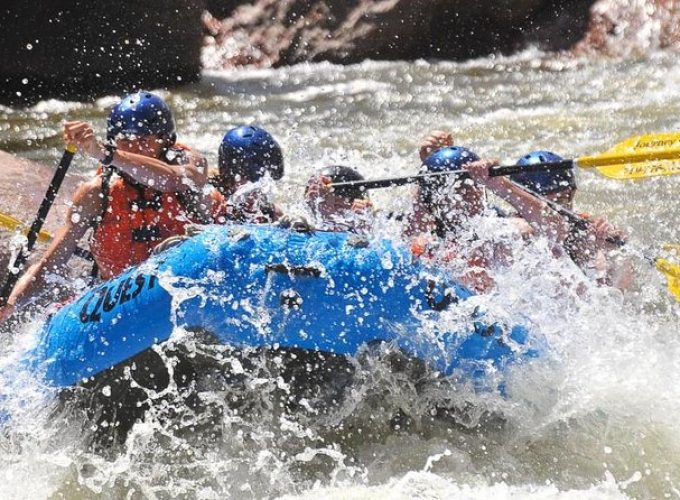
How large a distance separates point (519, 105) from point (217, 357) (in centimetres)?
662

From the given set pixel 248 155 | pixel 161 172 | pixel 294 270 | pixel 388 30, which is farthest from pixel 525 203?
pixel 388 30

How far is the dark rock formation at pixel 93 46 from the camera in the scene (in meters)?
11.0

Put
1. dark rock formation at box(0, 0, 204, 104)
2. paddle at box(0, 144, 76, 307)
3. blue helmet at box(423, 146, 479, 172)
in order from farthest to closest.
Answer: dark rock formation at box(0, 0, 204, 104) → blue helmet at box(423, 146, 479, 172) → paddle at box(0, 144, 76, 307)

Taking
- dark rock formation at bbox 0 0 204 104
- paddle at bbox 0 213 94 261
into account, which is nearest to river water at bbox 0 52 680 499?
paddle at bbox 0 213 94 261

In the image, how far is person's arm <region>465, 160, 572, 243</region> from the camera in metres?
5.00

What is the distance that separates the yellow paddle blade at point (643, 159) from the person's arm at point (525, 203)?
37cm

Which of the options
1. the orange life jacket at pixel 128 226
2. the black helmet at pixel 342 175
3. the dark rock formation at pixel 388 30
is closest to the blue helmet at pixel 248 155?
the black helmet at pixel 342 175

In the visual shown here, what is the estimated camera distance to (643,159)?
15.6 ft

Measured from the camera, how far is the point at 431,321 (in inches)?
164

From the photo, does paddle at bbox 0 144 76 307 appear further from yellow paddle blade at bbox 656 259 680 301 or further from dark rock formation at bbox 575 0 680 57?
dark rock formation at bbox 575 0 680 57

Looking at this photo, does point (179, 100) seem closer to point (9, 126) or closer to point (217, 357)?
point (9, 126)

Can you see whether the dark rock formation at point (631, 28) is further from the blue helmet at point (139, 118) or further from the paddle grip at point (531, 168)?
the blue helmet at point (139, 118)

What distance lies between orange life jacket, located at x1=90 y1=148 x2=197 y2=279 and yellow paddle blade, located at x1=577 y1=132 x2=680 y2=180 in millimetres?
1938

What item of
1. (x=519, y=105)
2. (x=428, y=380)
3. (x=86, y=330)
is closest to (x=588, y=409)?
(x=428, y=380)
